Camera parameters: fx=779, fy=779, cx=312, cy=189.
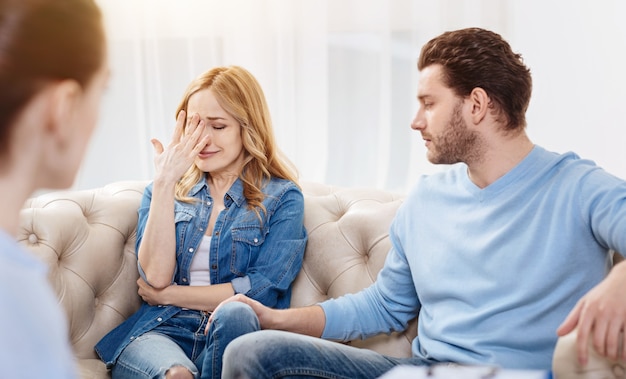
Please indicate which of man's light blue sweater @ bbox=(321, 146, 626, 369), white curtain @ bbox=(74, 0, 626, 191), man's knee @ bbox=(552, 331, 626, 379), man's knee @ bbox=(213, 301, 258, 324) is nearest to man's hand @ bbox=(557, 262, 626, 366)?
man's knee @ bbox=(552, 331, 626, 379)

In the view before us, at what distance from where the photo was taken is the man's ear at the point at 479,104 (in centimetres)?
185

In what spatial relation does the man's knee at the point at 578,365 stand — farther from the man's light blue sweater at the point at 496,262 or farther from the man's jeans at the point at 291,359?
the man's jeans at the point at 291,359

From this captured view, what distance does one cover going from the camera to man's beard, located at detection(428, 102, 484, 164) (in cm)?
184

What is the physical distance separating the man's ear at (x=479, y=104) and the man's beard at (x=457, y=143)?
0.03m

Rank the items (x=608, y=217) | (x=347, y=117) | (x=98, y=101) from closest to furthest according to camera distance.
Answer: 1. (x=98, y=101)
2. (x=608, y=217)
3. (x=347, y=117)

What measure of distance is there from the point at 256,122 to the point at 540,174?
83 centimetres

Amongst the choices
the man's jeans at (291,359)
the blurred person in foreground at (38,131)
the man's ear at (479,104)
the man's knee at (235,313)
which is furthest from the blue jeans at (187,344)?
the blurred person in foreground at (38,131)

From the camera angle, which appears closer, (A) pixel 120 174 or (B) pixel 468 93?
(B) pixel 468 93

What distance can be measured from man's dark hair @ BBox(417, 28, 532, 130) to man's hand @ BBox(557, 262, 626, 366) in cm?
58

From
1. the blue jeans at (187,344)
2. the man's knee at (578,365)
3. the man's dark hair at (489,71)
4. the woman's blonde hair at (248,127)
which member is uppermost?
the man's dark hair at (489,71)

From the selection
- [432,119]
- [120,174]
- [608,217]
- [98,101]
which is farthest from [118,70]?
[98,101]

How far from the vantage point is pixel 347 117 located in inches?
112

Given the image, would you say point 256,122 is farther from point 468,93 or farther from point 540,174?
point 540,174

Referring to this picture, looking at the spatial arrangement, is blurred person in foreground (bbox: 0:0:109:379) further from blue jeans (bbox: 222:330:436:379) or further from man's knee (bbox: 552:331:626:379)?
man's knee (bbox: 552:331:626:379)
